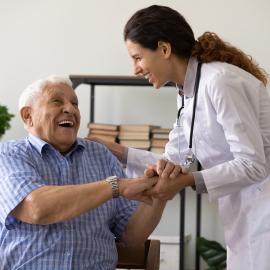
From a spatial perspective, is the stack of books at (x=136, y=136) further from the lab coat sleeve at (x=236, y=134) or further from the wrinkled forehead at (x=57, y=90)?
the lab coat sleeve at (x=236, y=134)

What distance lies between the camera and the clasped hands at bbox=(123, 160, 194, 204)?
154cm

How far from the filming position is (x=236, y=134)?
1482 mm

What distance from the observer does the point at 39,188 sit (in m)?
1.51

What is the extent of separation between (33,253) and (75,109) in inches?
20.8

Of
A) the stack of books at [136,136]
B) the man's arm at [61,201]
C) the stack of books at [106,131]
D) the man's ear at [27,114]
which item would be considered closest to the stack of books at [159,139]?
the stack of books at [136,136]

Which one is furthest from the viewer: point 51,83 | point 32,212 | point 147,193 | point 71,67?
point 71,67

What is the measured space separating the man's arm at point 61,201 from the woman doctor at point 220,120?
20 cm

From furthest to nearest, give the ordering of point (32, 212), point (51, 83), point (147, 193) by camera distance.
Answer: point (51, 83)
point (147, 193)
point (32, 212)

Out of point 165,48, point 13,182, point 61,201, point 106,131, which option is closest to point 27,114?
point 13,182

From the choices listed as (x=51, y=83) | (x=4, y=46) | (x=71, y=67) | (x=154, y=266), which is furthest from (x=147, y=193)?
(x=4, y=46)

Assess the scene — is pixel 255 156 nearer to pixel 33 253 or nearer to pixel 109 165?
pixel 109 165

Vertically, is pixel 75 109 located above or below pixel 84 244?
above

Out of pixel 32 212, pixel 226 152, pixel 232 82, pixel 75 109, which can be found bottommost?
pixel 32 212

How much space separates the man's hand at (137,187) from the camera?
152 cm
